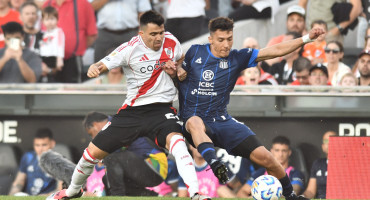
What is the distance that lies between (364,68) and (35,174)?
16.3ft

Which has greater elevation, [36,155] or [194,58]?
[194,58]

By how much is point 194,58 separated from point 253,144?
3.75ft

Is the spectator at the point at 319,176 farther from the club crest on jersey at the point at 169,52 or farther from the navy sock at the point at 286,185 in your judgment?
the club crest on jersey at the point at 169,52

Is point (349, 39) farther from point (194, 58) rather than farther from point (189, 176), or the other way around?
point (189, 176)

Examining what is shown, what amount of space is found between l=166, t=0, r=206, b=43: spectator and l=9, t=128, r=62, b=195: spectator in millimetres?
3001

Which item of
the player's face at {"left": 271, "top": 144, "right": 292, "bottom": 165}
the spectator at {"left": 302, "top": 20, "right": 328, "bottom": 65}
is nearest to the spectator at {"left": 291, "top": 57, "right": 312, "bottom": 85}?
the spectator at {"left": 302, "top": 20, "right": 328, "bottom": 65}

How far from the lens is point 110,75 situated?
12.1 metres

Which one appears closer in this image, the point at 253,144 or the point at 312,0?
the point at 253,144

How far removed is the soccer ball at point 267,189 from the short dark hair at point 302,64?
12.1ft

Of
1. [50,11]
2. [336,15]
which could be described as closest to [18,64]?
[50,11]

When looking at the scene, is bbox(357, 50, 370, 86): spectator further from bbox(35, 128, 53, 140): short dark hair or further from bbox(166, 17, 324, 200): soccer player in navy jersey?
bbox(35, 128, 53, 140): short dark hair

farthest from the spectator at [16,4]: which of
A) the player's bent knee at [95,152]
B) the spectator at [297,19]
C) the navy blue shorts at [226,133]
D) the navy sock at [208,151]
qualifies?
the navy sock at [208,151]

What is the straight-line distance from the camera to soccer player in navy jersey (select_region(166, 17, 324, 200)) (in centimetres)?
838

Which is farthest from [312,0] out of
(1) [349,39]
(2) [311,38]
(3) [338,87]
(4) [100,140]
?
(4) [100,140]
